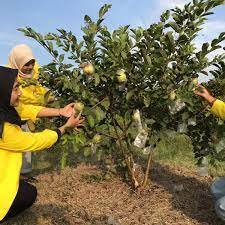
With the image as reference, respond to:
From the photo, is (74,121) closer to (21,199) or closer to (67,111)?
(67,111)

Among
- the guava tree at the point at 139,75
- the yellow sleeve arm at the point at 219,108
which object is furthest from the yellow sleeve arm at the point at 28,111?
the yellow sleeve arm at the point at 219,108

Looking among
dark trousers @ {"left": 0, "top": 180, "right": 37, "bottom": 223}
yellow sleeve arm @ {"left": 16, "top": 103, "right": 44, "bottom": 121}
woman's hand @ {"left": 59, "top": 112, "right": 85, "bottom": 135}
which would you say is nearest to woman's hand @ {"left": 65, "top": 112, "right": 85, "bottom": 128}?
woman's hand @ {"left": 59, "top": 112, "right": 85, "bottom": 135}

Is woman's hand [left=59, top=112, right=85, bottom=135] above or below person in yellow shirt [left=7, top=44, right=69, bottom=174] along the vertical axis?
below

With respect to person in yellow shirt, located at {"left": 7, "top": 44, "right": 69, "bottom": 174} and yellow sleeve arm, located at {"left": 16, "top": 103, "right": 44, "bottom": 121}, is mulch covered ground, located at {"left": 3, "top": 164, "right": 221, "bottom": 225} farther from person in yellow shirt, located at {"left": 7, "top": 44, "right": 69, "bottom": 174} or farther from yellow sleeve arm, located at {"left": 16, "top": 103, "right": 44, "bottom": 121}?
yellow sleeve arm, located at {"left": 16, "top": 103, "right": 44, "bottom": 121}

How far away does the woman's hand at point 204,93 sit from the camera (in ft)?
15.1

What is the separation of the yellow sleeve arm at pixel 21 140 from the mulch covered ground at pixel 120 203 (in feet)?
3.74

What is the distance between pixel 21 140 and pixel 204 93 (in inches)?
60.8

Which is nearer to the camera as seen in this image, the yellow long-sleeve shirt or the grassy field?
the yellow long-sleeve shirt

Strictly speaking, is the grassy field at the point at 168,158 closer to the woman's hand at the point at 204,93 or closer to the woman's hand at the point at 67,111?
the woman's hand at the point at 204,93

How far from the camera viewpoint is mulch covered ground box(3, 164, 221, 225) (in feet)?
16.9

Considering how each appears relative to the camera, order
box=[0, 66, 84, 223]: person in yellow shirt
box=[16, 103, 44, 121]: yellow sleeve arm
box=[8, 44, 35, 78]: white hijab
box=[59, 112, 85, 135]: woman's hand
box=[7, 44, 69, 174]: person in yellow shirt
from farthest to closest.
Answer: box=[8, 44, 35, 78]: white hijab → box=[7, 44, 69, 174]: person in yellow shirt → box=[16, 103, 44, 121]: yellow sleeve arm → box=[59, 112, 85, 135]: woman's hand → box=[0, 66, 84, 223]: person in yellow shirt

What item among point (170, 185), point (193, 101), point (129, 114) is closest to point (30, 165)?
point (170, 185)

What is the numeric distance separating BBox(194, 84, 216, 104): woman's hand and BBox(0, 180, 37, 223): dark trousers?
159cm

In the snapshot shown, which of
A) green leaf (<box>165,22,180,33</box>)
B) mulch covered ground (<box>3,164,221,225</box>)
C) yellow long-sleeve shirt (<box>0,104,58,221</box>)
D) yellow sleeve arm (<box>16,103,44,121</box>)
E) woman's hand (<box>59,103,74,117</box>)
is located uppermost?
green leaf (<box>165,22,180,33</box>)
